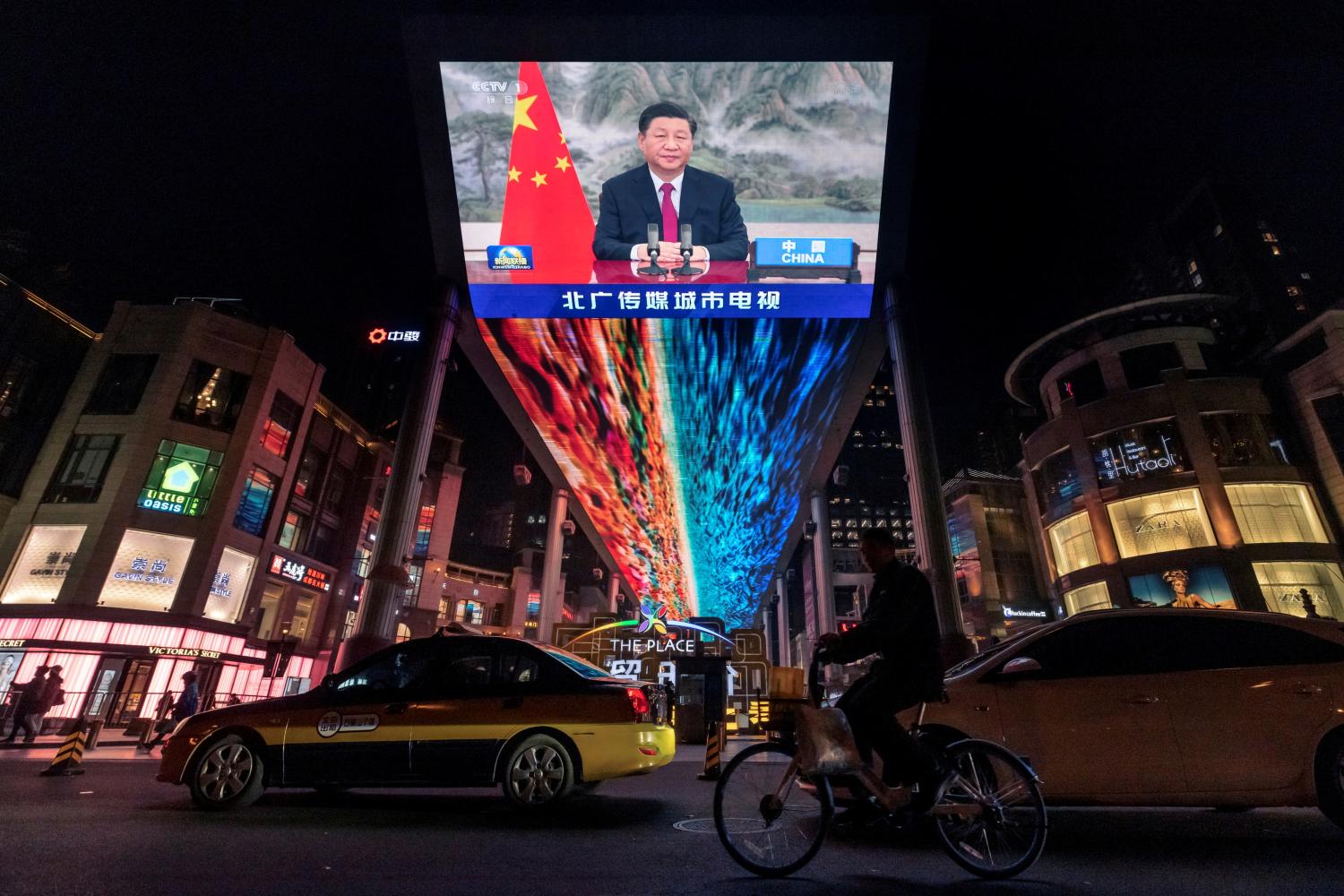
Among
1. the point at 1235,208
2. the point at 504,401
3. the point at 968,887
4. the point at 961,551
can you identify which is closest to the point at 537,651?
the point at 968,887

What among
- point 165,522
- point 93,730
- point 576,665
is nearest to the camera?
point 576,665

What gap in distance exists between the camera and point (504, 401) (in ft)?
80.4

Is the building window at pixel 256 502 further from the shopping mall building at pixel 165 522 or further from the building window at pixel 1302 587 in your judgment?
the building window at pixel 1302 587

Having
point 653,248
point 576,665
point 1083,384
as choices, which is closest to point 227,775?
point 576,665

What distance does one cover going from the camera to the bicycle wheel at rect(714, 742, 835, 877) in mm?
3150

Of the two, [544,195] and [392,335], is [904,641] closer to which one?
[544,195]

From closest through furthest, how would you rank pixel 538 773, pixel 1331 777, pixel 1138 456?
pixel 1331 777 < pixel 538 773 < pixel 1138 456

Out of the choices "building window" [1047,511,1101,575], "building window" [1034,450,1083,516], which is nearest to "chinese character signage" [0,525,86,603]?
"building window" [1047,511,1101,575]

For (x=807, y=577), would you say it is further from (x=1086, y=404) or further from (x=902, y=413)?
(x=902, y=413)

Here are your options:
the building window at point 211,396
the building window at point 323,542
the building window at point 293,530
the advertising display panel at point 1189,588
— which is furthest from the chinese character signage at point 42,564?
Answer: the advertising display panel at point 1189,588

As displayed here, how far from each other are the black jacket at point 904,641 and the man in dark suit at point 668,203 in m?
13.9

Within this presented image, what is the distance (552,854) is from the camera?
347cm

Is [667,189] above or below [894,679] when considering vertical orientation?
above

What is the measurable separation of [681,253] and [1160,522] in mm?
33104
